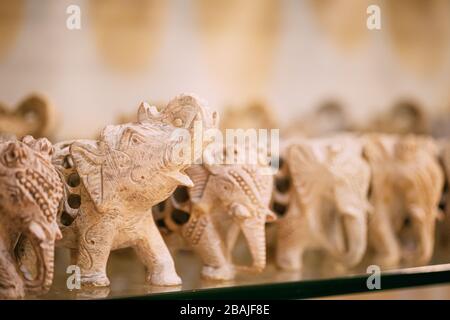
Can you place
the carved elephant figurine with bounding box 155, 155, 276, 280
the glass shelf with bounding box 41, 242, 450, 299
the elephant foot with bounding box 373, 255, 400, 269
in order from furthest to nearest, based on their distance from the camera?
the elephant foot with bounding box 373, 255, 400, 269, the carved elephant figurine with bounding box 155, 155, 276, 280, the glass shelf with bounding box 41, 242, 450, 299

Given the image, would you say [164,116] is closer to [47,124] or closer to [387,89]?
[47,124]

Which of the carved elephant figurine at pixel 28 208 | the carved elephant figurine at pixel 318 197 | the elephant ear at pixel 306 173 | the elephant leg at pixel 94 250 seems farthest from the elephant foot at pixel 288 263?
the carved elephant figurine at pixel 28 208

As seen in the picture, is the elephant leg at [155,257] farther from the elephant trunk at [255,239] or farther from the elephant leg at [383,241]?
the elephant leg at [383,241]

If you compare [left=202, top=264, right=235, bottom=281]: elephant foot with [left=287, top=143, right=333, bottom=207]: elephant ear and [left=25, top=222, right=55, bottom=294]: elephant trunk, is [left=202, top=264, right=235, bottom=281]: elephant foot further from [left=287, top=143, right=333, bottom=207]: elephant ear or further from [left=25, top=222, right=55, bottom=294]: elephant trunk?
[left=25, top=222, right=55, bottom=294]: elephant trunk

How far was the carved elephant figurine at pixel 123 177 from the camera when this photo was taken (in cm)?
110

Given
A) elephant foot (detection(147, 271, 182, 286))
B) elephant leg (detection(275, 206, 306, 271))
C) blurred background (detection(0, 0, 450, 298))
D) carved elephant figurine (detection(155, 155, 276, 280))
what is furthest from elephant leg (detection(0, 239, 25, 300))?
elephant leg (detection(275, 206, 306, 271))

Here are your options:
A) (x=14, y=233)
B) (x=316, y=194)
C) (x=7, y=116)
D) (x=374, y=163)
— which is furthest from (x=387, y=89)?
(x=14, y=233)

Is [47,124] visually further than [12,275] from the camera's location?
Yes

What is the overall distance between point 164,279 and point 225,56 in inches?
28.3

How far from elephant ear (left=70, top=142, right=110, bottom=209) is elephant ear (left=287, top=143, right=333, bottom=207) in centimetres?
42

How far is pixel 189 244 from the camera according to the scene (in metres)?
1.29

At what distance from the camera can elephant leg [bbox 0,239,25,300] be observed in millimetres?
1022
